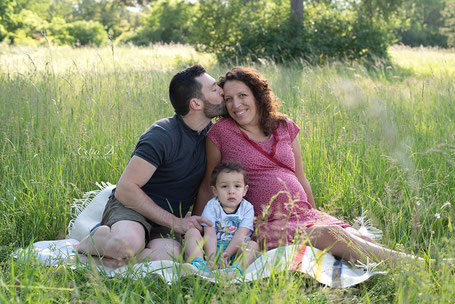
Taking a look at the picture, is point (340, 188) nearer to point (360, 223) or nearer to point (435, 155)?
point (360, 223)

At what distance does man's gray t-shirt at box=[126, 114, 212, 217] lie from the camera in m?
3.05

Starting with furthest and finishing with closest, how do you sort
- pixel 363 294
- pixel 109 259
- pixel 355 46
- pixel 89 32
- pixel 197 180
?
pixel 89 32
pixel 355 46
pixel 197 180
pixel 109 259
pixel 363 294

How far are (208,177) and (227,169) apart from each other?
1.14 feet

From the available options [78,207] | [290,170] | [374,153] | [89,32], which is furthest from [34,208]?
[89,32]

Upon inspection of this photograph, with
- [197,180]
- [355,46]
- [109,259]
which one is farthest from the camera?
[355,46]

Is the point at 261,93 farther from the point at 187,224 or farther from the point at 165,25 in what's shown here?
the point at 165,25

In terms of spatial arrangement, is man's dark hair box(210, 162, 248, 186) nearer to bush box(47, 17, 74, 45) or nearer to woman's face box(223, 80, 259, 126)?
woman's face box(223, 80, 259, 126)

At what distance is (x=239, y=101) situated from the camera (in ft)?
11.0

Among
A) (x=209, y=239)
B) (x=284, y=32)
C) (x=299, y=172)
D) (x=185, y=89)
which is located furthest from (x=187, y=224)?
(x=284, y=32)

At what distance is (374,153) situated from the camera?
Answer: 4082 millimetres

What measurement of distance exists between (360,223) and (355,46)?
12.0 m

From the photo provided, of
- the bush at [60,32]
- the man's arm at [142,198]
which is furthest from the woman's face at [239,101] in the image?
the bush at [60,32]

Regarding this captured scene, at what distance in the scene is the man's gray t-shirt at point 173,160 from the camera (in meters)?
3.05

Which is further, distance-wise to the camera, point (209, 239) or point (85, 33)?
point (85, 33)
